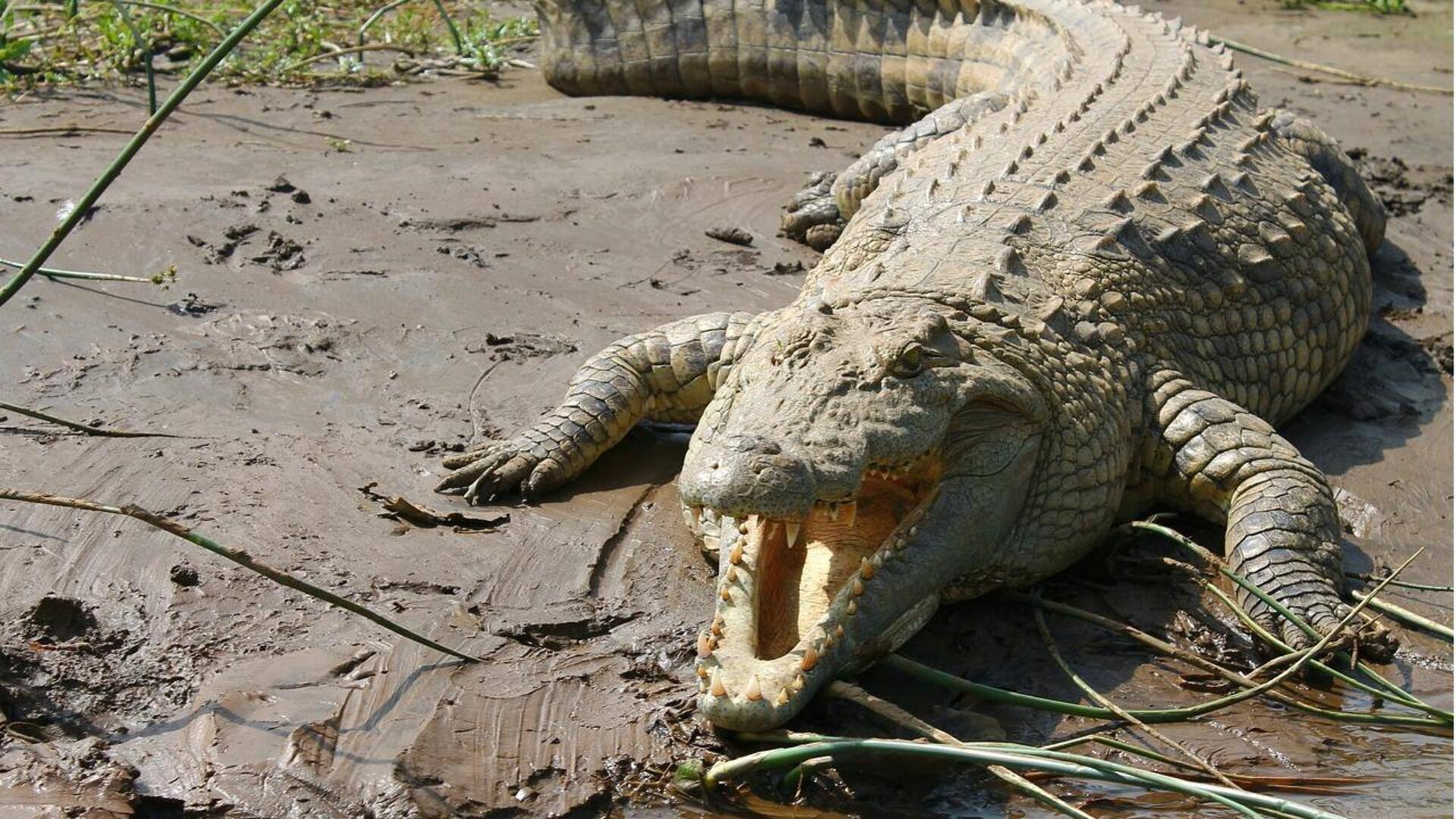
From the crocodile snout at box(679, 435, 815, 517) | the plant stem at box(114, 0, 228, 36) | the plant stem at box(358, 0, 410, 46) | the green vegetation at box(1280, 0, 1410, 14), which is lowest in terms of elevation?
the plant stem at box(358, 0, 410, 46)

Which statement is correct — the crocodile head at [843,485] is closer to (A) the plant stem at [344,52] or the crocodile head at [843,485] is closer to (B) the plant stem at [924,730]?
(B) the plant stem at [924,730]

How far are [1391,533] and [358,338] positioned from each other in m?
3.50

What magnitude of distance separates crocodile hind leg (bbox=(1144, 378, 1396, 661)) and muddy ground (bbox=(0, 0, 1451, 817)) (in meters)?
0.20

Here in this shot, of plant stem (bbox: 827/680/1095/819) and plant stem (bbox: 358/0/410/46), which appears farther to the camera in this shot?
plant stem (bbox: 358/0/410/46)

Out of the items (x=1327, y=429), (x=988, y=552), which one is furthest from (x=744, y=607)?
(x=1327, y=429)

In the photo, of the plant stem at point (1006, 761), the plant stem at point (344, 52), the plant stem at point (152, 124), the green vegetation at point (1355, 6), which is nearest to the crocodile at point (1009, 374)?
the plant stem at point (1006, 761)

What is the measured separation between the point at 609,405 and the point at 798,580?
1.22m

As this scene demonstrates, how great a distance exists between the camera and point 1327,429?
5.40m

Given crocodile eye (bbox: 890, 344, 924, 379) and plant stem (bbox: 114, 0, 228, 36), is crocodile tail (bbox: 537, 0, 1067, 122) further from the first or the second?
crocodile eye (bbox: 890, 344, 924, 379)

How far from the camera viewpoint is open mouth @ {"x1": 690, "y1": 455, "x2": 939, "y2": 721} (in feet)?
10.8

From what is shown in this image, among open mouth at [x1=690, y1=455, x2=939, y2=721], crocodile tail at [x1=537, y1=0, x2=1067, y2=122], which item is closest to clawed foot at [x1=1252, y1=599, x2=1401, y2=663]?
open mouth at [x1=690, y1=455, x2=939, y2=721]

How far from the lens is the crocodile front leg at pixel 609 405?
4461 mm

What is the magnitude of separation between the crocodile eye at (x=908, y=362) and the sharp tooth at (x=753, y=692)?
0.86 meters

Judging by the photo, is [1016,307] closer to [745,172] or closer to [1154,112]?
[1154,112]
